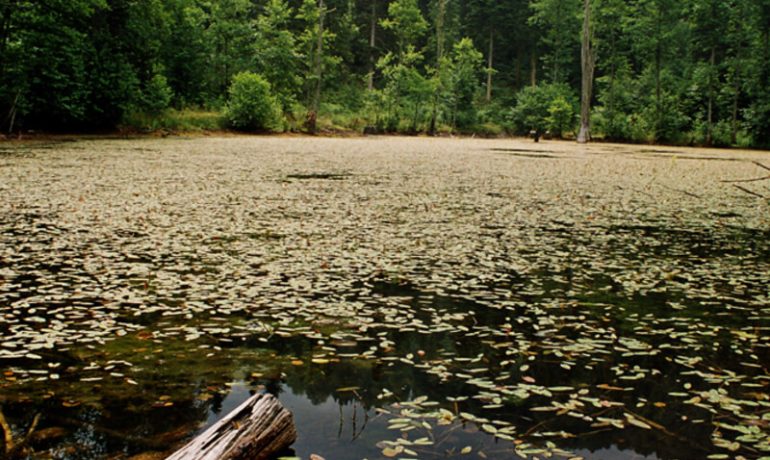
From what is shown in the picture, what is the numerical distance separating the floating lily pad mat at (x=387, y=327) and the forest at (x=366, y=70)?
14.2m

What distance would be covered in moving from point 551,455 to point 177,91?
102ft

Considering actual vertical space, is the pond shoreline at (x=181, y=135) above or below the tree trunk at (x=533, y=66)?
below

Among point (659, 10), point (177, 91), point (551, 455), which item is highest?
point (659, 10)

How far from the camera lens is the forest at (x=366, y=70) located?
21.0 metres

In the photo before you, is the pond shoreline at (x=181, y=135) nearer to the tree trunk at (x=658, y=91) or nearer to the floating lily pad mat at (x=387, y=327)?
the tree trunk at (x=658, y=91)

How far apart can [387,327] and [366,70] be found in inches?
1756

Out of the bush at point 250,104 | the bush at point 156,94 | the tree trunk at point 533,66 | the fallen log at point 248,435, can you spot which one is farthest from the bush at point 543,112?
the fallen log at point 248,435

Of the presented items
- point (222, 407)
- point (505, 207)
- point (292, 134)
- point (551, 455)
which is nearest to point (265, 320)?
point (222, 407)

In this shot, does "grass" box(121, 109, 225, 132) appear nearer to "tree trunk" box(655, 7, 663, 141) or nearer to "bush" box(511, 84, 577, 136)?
"bush" box(511, 84, 577, 136)

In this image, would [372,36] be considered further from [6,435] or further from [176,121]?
[6,435]

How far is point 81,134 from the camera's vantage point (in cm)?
2333

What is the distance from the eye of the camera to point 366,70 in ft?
Result: 153

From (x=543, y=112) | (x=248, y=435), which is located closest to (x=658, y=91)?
(x=543, y=112)

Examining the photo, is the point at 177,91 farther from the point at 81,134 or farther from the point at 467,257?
the point at 467,257
